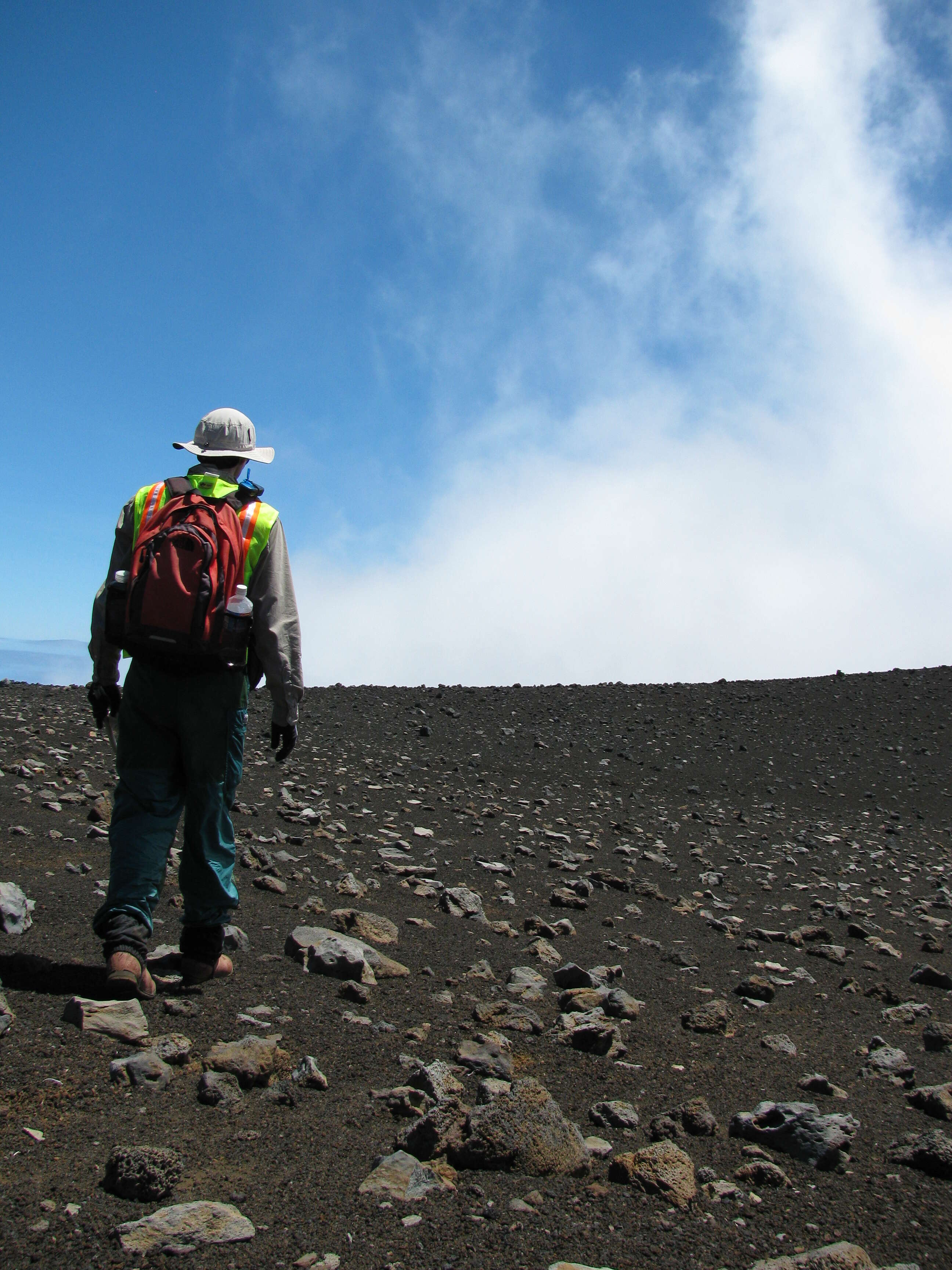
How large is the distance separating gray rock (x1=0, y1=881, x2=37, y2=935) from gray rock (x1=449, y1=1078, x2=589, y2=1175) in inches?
84.7

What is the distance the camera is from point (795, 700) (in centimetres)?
1633

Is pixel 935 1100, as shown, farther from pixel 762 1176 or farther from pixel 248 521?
pixel 248 521

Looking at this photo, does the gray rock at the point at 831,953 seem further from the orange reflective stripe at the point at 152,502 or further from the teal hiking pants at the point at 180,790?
the orange reflective stripe at the point at 152,502

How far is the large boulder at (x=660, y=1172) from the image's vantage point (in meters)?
2.14

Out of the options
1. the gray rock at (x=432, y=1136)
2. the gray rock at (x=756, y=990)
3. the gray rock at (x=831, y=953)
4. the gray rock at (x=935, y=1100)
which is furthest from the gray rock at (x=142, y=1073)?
the gray rock at (x=831, y=953)

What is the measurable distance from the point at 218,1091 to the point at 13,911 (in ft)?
5.34

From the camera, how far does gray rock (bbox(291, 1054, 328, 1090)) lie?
2535 millimetres

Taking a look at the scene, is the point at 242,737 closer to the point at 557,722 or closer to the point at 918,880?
the point at 918,880

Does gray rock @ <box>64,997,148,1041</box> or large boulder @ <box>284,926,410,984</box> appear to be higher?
gray rock @ <box>64,997,148,1041</box>

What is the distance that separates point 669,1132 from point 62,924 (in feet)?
8.59

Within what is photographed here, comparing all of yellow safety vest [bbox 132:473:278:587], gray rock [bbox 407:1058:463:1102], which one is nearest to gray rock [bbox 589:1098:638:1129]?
gray rock [bbox 407:1058:463:1102]

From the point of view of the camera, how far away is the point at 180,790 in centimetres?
333

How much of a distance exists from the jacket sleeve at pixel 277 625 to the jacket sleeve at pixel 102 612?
0.05 meters

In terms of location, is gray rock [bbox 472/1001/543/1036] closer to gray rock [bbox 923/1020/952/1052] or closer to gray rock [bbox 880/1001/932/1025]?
gray rock [bbox 923/1020/952/1052]
